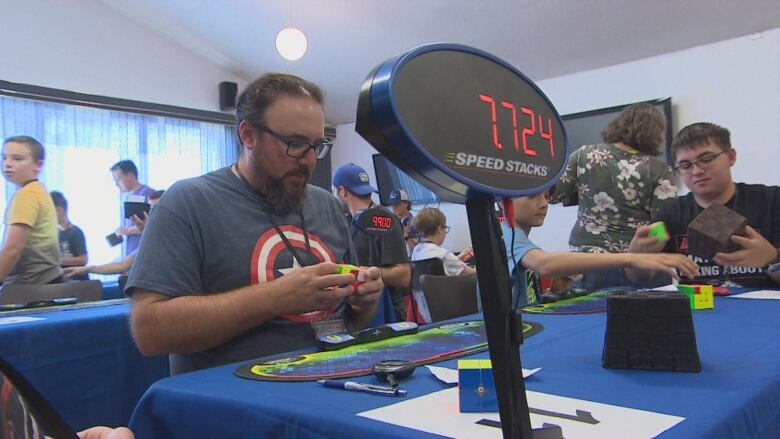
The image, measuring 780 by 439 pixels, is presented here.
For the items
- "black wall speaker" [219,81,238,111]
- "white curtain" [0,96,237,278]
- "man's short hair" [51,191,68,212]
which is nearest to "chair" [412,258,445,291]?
"man's short hair" [51,191,68,212]

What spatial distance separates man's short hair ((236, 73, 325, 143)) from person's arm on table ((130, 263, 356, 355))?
45cm

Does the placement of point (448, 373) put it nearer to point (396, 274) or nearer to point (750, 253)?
point (750, 253)

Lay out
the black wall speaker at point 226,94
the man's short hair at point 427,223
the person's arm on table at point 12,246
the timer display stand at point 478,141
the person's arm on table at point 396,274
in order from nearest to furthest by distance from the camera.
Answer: the timer display stand at point 478,141
the person's arm on table at point 396,274
the person's arm on table at point 12,246
the man's short hair at point 427,223
the black wall speaker at point 226,94

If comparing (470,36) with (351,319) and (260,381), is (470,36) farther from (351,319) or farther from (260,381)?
(260,381)

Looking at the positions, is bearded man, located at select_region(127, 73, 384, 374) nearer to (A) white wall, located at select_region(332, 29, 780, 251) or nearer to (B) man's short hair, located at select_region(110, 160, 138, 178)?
(A) white wall, located at select_region(332, 29, 780, 251)

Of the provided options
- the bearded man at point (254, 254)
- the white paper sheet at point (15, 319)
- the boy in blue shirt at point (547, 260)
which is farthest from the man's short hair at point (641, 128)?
the white paper sheet at point (15, 319)

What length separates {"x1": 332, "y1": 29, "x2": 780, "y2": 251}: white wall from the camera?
4086 mm

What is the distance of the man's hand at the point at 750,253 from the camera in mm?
1860

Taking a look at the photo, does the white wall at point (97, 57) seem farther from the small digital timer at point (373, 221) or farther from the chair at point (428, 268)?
the small digital timer at point (373, 221)

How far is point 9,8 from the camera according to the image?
4973mm

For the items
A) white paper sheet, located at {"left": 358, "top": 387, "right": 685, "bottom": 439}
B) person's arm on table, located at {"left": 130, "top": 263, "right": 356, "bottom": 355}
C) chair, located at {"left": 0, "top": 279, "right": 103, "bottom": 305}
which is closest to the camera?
white paper sheet, located at {"left": 358, "top": 387, "right": 685, "bottom": 439}

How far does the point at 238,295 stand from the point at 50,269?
2165mm

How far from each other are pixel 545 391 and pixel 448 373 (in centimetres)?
16

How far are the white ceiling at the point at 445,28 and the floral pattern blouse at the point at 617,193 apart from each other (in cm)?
173
